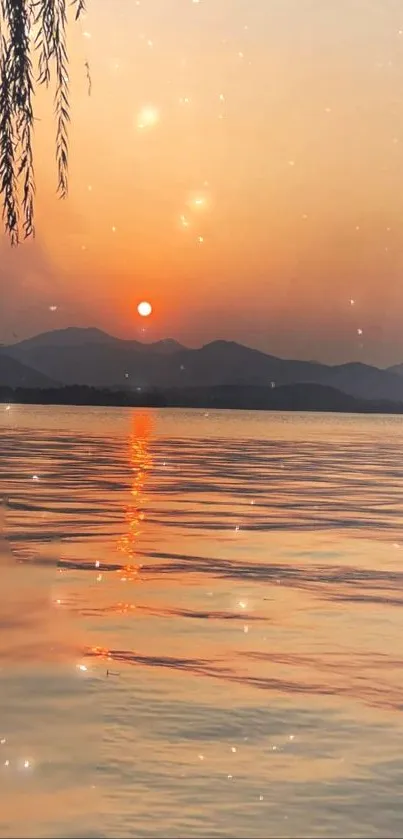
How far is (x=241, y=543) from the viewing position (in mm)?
12805

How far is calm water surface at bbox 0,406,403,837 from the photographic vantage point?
14.5 feet

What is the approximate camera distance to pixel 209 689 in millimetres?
6105

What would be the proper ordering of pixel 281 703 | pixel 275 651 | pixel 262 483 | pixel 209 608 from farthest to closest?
pixel 262 483, pixel 209 608, pixel 275 651, pixel 281 703

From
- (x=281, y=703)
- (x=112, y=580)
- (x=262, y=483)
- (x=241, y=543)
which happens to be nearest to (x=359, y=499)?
(x=262, y=483)

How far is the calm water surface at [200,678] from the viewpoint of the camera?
4406 mm

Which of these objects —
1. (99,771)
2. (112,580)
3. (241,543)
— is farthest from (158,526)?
(99,771)

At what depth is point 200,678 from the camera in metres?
6.37

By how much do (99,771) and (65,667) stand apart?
1812 mm

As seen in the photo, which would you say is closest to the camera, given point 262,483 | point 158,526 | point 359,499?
point 158,526

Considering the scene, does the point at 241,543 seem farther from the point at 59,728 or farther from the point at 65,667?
the point at 59,728

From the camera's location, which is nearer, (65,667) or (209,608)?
(65,667)

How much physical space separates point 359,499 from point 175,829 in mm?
15646

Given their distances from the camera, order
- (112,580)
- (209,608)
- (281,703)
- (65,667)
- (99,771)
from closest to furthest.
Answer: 1. (99,771)
2. (281,703)
3. (65,667)
4. (209,608)
5. (112,580)

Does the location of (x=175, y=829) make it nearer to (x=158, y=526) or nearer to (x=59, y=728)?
(x=59, y=728)
